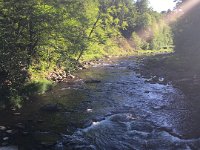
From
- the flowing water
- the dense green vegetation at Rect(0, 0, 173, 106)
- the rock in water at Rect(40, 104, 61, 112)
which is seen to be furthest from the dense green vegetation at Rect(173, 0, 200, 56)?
the rock in water at Rect(40, 104, 61, 112)

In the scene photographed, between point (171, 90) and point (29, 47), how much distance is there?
52.4 ft

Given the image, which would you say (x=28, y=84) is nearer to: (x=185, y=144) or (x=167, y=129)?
(x=167, y=129)

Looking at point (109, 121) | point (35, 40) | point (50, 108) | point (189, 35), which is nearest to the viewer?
point (109, 121)

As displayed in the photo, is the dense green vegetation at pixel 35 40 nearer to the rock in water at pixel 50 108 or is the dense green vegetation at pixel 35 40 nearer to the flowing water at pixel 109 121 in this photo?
the rock in water at pixel 50 108

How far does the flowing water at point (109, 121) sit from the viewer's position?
17797mm

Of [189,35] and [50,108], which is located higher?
[189,35]

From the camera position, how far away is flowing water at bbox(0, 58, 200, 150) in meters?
17.8

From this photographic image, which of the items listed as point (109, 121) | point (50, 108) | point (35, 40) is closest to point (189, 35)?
point (35, 40)

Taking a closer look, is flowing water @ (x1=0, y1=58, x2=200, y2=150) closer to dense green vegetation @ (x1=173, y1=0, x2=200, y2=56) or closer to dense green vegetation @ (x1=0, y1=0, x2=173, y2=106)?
dense green vegetation @ (x1=0, y1=0, x2=173, y2=106)

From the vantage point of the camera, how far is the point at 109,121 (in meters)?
22.0

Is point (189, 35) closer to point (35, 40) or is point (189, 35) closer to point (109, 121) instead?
point (35, 40)

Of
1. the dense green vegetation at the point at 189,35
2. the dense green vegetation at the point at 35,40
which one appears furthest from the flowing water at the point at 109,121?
the dense green vegetation at the point at 189,35

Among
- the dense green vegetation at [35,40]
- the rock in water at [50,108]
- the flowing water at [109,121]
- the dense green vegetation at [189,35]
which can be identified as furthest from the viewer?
the dense green vegetation at [189,35]

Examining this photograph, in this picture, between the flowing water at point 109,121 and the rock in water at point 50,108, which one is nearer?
the flowing water at point 109,121
